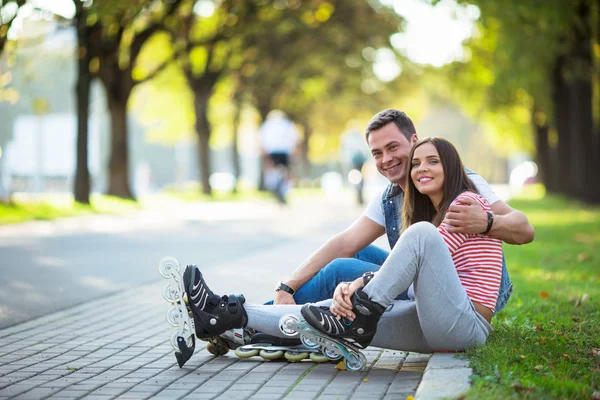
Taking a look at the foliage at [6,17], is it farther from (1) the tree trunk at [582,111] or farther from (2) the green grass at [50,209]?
(1) the tree trunk at [582,111]

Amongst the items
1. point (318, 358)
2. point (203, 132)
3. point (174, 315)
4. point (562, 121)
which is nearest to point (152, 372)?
point (174, 315)

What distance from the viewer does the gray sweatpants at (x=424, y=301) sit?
194 inches

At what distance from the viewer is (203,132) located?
36281 mm

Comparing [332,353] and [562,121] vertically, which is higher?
[562,121]

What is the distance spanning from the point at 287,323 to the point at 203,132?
31.3m

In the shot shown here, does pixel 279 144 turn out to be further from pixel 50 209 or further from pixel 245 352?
pixel 245 352

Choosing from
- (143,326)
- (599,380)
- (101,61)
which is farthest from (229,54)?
(599,380)

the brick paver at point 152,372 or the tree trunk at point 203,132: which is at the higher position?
the tree trunk at point 203,132

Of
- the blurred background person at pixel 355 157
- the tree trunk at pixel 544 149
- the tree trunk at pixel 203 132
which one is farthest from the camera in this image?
the tree trunk at pixel 544 149

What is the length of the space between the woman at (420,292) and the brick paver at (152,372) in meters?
0.24

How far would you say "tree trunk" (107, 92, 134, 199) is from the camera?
92.6 feet

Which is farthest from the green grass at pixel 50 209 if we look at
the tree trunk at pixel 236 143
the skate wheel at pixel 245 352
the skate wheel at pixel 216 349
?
the tree trunk at pixel 236 143

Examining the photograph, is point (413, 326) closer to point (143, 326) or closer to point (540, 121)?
point (143, 326)

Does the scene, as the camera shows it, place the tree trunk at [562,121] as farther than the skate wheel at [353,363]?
Yes
